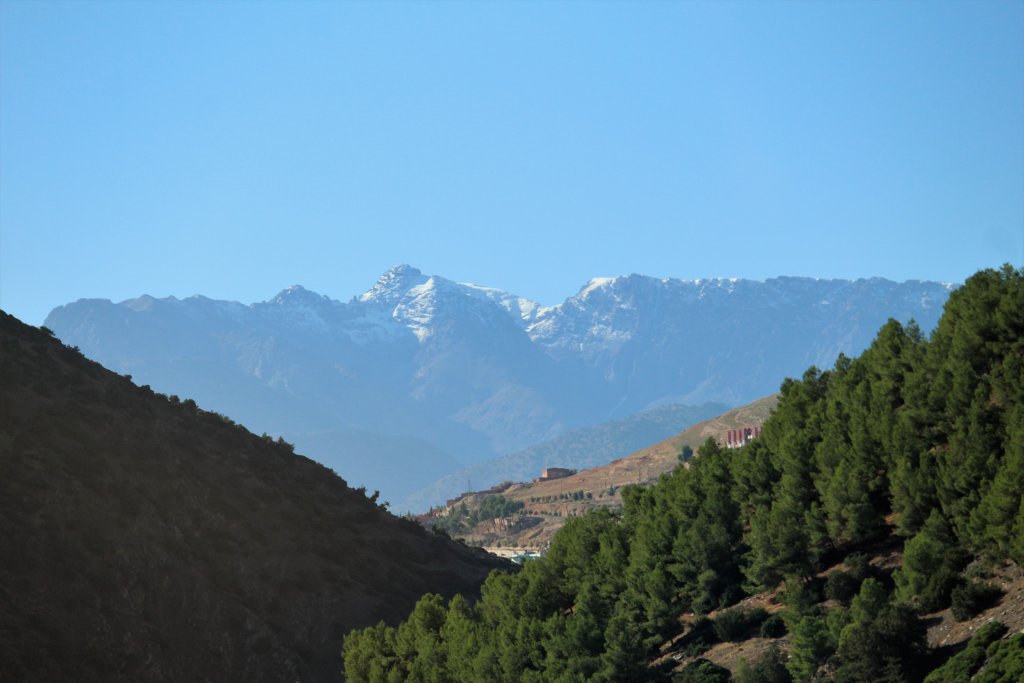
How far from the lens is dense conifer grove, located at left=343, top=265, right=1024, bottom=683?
A: 157ft

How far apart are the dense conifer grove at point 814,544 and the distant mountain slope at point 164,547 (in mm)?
10521

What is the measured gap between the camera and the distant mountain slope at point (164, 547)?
65250 mm

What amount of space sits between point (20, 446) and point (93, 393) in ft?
41.7

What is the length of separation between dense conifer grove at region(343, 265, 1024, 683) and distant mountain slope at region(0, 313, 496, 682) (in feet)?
34.5

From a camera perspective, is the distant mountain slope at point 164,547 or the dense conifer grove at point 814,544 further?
the distant mountain slope at point 164,547

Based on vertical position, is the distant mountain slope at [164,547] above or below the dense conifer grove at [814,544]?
above

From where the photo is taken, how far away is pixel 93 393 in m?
86.5

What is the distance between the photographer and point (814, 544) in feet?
Answer: 190

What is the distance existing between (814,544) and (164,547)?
3849 cm

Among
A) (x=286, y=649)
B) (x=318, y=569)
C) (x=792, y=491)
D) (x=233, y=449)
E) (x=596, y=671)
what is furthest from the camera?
(x=233, y=449)

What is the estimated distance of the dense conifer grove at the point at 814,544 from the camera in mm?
47969

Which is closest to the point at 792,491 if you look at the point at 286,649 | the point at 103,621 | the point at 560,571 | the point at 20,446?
the point at 560,571

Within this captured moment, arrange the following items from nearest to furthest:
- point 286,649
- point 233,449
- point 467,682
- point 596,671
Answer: point 596,671, point 467,682, point 286,649, point 233,449

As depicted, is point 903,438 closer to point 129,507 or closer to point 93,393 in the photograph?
point 129,507
